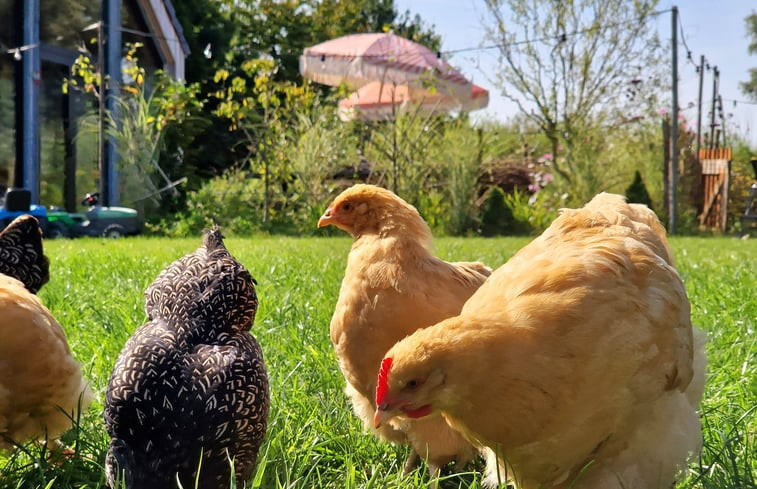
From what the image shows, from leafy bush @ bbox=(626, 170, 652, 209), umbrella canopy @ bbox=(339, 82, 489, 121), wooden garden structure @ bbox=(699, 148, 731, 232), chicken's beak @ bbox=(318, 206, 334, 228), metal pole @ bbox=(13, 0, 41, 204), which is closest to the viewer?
chicken's beak @ bbox=(318, 206, 334, 228)

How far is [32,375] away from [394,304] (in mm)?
1216

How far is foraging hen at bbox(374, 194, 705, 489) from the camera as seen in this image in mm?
1702

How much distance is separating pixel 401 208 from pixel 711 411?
4.43ft

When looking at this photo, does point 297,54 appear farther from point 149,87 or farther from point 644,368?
point 644,368

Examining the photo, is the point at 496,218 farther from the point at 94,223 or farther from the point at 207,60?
the point at 207,60

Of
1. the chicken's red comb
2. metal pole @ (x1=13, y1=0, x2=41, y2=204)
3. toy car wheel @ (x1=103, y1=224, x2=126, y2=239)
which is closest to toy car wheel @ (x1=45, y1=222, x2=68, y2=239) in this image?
toy car wheel @ (x1=103, y1=224, x2=126, y2=239)

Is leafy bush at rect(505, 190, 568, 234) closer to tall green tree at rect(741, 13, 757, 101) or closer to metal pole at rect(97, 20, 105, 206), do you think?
metal pole at rect(97, 20, 105, 206)

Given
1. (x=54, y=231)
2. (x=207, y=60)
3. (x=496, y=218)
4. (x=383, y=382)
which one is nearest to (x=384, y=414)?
(x=383, y=382)

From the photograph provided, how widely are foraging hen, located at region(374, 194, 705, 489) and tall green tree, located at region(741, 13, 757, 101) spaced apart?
28.2 metres

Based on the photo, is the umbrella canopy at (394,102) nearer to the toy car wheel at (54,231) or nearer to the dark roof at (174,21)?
the dark roof at (174,21)

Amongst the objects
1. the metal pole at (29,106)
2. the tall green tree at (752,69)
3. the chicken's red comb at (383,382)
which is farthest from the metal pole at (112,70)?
the tall green tree at (752,69)

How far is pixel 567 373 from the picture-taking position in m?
1.72

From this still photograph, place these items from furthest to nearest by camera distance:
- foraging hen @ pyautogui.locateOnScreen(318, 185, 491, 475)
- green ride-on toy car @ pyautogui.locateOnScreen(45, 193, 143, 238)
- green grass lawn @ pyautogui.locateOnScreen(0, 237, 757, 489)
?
green ride-on toy car @ pyautogui.locateOnScreen(45, 193, 143, 238), foraging hen @ pyautogui.locateOnScreen(318, 185, 491, 475), green grass lawn @ pyautogui.locateOnScreen(0, 237, 757, 489)

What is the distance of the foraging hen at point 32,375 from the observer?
2.25 meters
